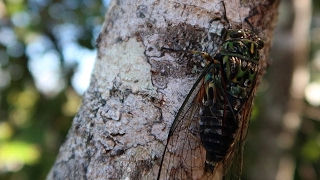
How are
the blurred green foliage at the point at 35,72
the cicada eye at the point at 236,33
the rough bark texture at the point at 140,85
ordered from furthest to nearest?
the blurred green foliage at the point at 35,72 → the cicada eye at the point at 236,33 → the rough bark texture at the point at 140,85

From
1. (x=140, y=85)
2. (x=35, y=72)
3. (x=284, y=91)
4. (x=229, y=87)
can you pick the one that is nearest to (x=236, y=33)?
(x=229, y=87)

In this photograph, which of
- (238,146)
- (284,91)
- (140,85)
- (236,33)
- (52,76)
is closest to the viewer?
(140,85)

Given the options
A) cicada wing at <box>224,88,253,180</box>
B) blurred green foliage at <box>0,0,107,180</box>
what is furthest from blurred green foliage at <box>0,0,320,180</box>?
cicada wing at <box>224,88,253,180</box>

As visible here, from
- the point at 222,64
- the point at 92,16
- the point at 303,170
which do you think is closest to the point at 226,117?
the point at 222,64

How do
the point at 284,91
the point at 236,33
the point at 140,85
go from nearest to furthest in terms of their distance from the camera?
the point at 140,85 → the point at 236,33 → the point at 284,91

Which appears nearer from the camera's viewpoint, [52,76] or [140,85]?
[140,85]

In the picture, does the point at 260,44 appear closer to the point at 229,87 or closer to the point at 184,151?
the point at 229,87

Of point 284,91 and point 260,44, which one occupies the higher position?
point 284,91

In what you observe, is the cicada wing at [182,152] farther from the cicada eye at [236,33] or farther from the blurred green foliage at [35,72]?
the blurred green foliage at [35,72]

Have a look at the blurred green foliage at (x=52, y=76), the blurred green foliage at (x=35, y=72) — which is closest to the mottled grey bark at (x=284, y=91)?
the blurred green foliage at (x=52, y=76)
